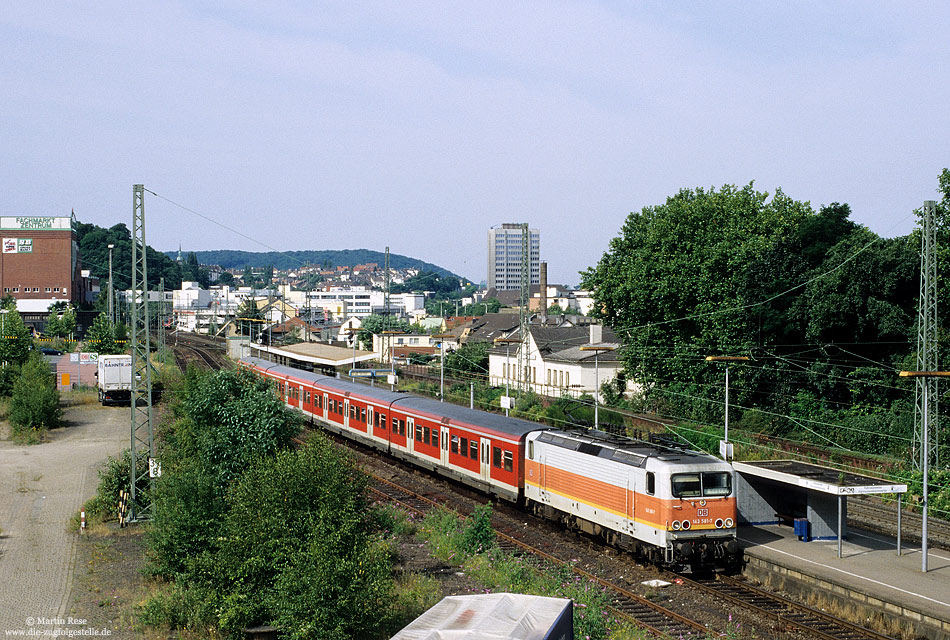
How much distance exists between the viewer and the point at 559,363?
59.5m

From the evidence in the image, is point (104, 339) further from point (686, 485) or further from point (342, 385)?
point (686, 485)

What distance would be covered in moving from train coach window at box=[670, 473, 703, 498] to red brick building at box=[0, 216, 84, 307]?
120m

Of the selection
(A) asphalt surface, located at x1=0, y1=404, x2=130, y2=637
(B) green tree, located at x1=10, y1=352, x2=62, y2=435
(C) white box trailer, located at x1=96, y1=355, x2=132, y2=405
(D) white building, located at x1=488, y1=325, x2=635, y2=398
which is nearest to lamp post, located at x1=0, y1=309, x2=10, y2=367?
(C) white box trailer, located at x1=96, y1=355, x2=132, y2=405

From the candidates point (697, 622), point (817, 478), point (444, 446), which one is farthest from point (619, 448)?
point (444, 446)

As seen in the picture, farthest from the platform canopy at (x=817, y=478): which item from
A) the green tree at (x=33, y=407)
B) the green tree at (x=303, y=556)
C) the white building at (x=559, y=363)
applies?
the green tree at (x=33, y=407)

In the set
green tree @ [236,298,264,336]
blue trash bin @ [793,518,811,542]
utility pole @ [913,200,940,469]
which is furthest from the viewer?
green tree @ [236,298,264,336]

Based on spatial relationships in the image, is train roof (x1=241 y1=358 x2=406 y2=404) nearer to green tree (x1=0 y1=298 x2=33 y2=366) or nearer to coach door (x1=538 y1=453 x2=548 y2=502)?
coach door (x1=538 y1=453 x2=548 y2=502)

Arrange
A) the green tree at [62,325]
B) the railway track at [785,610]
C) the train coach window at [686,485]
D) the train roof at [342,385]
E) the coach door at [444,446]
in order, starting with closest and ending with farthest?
Answer: the railway track at [785,610] < the train coach window at [686,485] < the coach door at [444,446] < the train roof at [342,385] < the green tree at [62,325]

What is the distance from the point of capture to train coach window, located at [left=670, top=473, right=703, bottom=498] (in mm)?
18938

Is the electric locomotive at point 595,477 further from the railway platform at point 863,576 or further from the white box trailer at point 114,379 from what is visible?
the white box trailer at point 114,379

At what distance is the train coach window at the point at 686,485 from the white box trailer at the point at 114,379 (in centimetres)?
4251

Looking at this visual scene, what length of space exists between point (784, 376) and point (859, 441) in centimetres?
574

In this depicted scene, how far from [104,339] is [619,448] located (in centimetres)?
5972

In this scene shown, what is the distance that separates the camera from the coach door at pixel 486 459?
26.6 m
